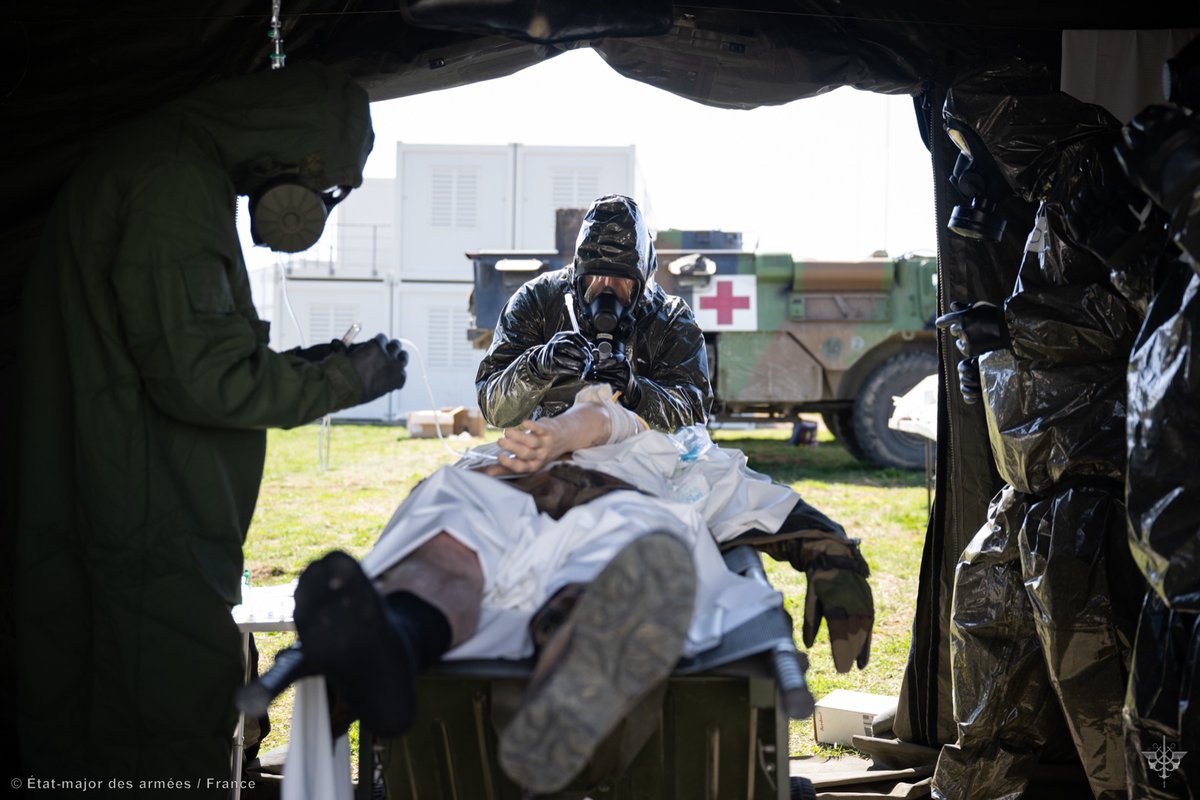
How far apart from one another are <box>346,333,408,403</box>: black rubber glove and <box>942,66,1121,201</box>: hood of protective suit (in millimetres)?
1707

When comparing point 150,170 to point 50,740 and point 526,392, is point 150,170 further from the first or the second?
point 526,392

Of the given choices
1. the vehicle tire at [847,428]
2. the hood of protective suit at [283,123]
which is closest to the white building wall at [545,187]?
the vehicle tire at [847,428]

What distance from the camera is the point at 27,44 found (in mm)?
2959

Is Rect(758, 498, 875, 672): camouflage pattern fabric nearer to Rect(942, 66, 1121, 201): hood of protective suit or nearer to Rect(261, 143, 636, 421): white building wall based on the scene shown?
Rect(942, 66, 1121, 201): hood of protective suit

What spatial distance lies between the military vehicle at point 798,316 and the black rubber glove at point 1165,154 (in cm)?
823

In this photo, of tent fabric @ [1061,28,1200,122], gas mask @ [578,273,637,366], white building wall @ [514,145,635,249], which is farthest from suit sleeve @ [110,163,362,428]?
white building wall @ [514,145,635,249]

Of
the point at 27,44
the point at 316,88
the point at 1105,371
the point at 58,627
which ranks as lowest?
the point at 58,627

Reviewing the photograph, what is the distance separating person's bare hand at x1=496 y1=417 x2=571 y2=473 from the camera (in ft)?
7.89

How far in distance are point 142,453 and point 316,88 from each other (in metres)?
0.89

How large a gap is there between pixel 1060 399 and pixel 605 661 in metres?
1.75

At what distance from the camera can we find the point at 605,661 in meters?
1.55

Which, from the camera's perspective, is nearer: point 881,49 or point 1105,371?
point 1105,371

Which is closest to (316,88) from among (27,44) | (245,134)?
(245,134)

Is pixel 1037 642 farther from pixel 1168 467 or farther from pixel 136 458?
pixel 136 458
